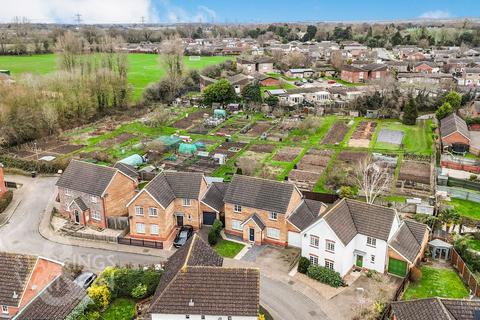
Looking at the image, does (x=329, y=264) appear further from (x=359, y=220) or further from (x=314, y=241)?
(x=359, y=220)

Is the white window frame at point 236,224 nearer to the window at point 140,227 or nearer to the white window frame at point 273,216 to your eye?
the white window frame at point 273,216

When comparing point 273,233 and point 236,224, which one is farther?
point 236,224

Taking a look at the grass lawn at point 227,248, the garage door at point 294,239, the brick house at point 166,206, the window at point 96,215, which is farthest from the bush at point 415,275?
the window at point 96,215

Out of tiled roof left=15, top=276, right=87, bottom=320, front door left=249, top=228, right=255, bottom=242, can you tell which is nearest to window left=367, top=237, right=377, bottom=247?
front door left=249, top=228, right=255, bottom=242

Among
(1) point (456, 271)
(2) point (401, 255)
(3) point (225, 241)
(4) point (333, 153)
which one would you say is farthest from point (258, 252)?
(4) point (333, 153)

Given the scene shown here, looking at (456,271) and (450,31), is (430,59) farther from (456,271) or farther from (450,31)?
(456,271)

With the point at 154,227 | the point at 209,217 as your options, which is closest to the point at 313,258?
the point at 209,217
